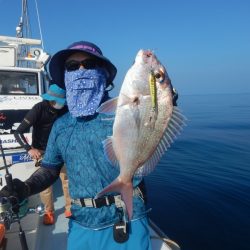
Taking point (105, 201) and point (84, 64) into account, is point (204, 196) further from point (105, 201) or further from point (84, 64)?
point (84, 64)

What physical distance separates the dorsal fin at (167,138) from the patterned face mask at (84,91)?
23.4 inches

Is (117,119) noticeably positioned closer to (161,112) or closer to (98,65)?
(161,112)

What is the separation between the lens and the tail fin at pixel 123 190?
6.59ft

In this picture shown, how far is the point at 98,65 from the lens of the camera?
240cm

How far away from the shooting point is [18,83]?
24.8ft

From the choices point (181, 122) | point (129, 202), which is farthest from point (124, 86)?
point (129, 202)

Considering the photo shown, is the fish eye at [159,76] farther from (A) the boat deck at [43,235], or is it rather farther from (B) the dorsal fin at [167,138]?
(A) the boat deck at [43,235]

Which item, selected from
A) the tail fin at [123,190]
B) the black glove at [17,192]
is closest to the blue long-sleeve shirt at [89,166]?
the tail fin at [123,190]

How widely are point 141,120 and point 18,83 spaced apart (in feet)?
20.9

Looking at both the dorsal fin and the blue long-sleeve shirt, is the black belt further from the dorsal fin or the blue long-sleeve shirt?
the dorsal fin

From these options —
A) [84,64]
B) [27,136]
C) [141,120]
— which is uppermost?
[84,64]

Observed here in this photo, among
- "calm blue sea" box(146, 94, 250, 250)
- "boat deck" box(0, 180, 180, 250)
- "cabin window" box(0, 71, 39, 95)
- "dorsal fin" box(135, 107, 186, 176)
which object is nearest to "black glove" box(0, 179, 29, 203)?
"dorsal fin" box(135, 107, 186, 176)

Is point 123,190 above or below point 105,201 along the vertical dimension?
above

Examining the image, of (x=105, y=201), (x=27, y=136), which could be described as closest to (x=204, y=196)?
(x=27, y=136)
